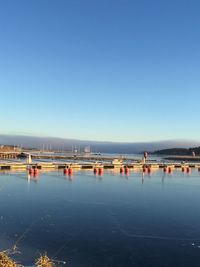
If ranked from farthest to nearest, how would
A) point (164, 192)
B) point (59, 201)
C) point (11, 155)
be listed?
point (11, 155), point (164, 192), point (59, 201)

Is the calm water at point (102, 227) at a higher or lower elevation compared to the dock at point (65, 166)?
lower

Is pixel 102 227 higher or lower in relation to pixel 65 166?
lower

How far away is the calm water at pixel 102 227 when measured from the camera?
15.9m

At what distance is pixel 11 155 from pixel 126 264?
135152mm

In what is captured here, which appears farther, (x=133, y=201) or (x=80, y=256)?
(x=133, y=201)

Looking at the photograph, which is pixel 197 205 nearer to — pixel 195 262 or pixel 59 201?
pixel 59 201

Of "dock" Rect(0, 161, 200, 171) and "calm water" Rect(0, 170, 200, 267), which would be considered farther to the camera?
"dock" Rect(0, 161, 200, 171)

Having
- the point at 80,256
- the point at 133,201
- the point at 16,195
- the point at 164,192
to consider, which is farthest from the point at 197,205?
the point at 80,256

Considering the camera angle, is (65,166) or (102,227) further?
(65,166)

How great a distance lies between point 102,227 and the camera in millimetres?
20891

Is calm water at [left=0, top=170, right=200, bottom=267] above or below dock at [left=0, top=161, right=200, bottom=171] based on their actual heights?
below

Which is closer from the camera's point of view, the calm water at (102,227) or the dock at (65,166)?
the calm water at (102,227)

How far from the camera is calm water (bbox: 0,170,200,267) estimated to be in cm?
1585

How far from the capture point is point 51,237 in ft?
60.5
